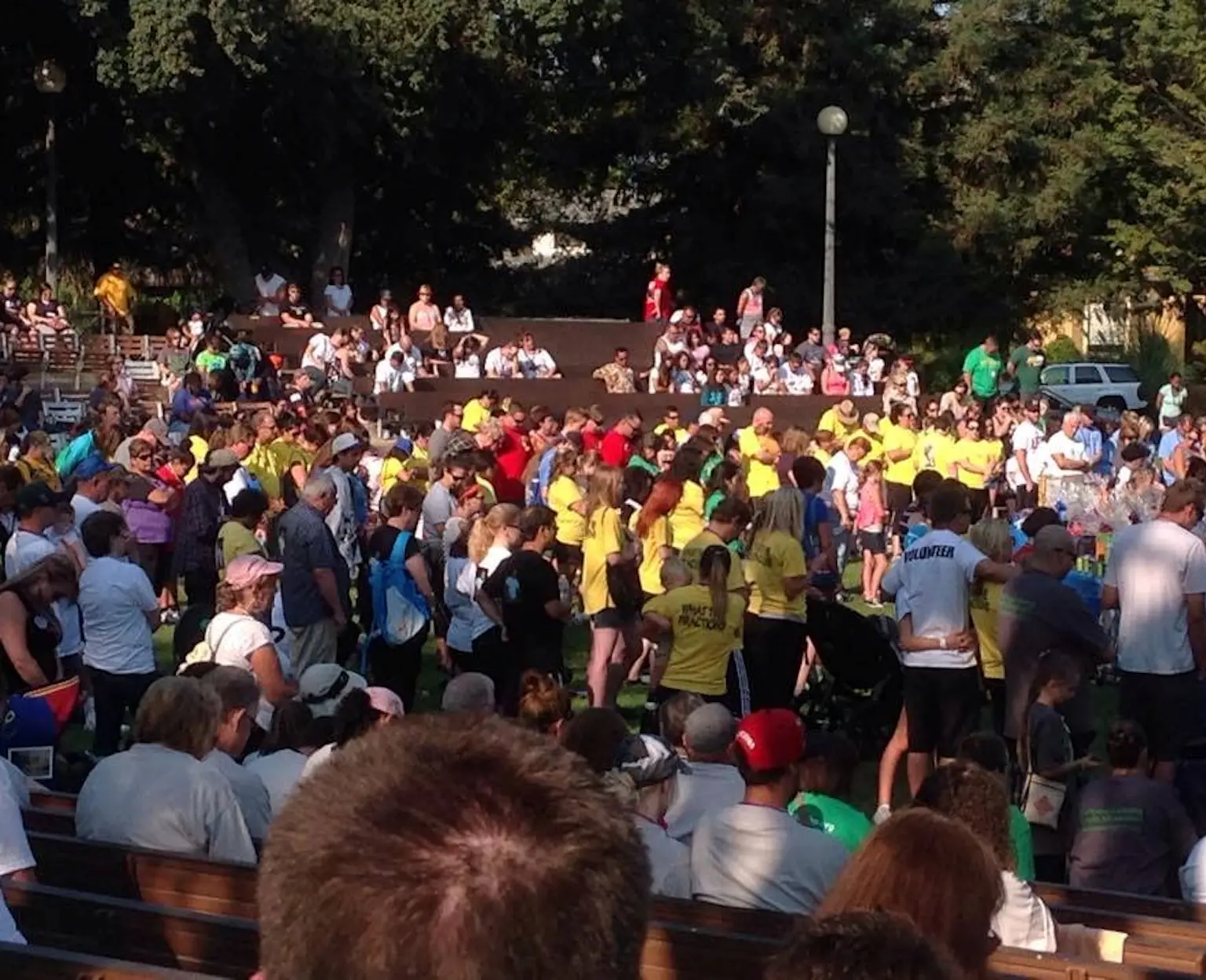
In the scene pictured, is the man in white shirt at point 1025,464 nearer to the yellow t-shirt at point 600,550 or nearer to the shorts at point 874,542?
the shorts at point 874,542

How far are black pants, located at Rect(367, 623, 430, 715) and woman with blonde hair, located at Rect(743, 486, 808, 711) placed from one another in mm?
1974

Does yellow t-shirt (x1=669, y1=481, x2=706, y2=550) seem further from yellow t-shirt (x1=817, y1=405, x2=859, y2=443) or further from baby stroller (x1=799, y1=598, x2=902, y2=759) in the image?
yellow t-shirt (x1=817, y1=405, x2=859, y2=443)

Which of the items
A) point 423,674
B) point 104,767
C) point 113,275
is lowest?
point 423,674

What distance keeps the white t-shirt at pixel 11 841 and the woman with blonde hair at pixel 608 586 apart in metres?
6.34

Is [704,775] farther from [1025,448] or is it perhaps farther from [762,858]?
[1025,448]

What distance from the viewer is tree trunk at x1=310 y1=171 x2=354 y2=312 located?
38.0m

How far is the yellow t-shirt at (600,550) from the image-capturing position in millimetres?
11617

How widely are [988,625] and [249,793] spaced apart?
463 centimetres

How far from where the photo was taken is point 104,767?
609 centimetres

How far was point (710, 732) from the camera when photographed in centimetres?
718

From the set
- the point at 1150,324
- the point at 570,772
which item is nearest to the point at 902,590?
the point at 570,772

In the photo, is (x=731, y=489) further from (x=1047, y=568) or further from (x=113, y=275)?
(x=113, y=275)

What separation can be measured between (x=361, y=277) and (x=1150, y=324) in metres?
21.7

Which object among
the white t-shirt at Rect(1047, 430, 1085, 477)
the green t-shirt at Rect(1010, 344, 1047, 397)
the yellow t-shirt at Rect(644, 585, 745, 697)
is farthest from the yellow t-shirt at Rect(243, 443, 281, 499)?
the green t-shirt at Rect(1010, 344, 1047, 397)
